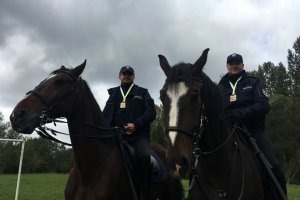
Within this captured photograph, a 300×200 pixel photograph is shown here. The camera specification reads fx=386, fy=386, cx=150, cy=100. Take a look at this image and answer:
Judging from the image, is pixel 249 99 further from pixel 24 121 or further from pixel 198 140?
pixel 24 121

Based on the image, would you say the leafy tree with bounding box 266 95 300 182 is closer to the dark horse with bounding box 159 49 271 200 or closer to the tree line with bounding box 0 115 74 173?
the tree line with bounding box 0 115 74 173

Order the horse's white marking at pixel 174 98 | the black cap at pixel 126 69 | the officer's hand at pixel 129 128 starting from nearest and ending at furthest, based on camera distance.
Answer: the horse's white marking at pixel 174 98 → the officer's hand at pixel 129 128 → the black cap at pixel 126 69

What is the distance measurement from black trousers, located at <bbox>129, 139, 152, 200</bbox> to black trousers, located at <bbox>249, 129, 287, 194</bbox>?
2.11 m

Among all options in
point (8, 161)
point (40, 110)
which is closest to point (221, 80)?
point (40, 110)

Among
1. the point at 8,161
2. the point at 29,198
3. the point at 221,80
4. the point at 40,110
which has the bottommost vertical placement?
the point at 29,198

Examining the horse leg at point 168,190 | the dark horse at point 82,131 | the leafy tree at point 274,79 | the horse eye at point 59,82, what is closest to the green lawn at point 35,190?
the horse leg at point 168,190

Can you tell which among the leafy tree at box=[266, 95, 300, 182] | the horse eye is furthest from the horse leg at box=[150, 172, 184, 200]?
the leafy tree at box=[266, 95, 300, 182]

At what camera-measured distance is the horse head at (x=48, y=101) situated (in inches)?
244

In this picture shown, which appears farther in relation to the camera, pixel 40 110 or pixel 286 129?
pixel 286 129

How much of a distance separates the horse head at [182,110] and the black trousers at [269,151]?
6.74ft

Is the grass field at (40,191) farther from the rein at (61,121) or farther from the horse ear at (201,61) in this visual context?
the horse ear at (201,61)

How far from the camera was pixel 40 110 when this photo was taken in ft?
20.9

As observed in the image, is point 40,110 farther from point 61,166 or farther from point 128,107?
point 61,166

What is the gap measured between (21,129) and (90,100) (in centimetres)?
152
